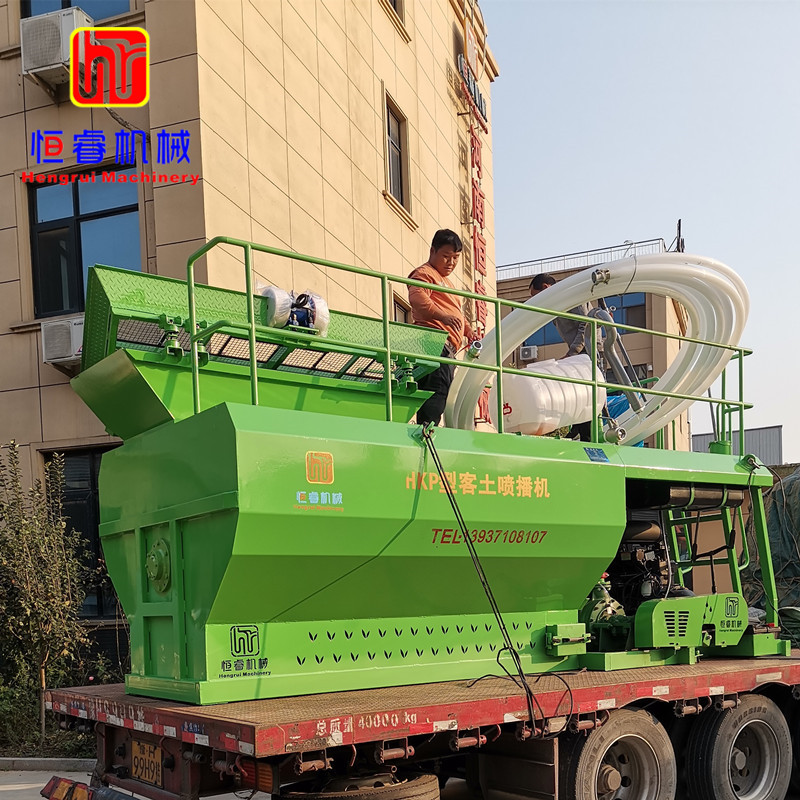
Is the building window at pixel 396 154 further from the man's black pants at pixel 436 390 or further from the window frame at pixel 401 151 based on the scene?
the man's black pants at pixel 436 390

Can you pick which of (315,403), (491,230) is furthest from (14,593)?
(491,230)

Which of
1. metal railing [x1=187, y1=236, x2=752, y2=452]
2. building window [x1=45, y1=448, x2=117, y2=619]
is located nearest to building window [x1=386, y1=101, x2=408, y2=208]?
building window [x1=45, y1=448, x2=117, y2=619]

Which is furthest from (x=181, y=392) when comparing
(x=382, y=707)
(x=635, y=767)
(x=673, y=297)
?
(x=673, y=297)

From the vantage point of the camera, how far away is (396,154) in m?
16.5

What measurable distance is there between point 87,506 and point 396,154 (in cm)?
874

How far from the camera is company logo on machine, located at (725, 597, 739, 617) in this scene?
724cm

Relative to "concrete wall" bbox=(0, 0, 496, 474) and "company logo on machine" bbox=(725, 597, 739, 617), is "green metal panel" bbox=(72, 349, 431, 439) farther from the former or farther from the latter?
"concrete wall" bbox=(0, 0, 496, 474)

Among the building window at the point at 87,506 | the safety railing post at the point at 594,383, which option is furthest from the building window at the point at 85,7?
the safety railing post at the point at 594,383

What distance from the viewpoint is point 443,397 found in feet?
23.2

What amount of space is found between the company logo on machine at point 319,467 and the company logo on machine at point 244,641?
917 millimetres

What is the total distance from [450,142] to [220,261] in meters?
10.3

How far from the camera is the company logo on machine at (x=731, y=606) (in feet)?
23.8

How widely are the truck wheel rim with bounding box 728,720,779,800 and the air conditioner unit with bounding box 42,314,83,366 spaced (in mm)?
7670

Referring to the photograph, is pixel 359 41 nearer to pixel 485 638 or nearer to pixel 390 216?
pixel 390 216
